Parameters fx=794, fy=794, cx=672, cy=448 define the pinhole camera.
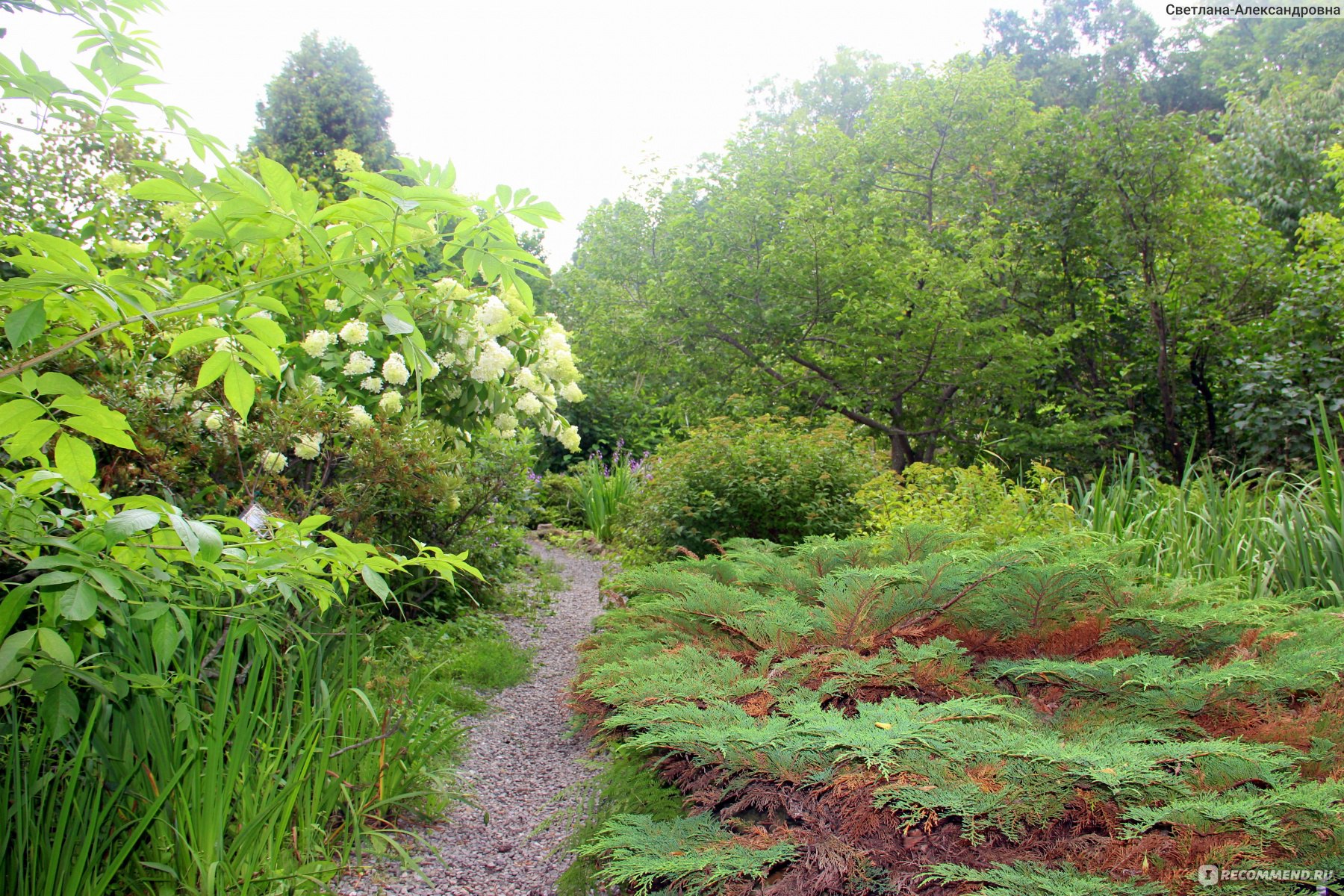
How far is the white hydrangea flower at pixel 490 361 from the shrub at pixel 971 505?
2.17 meters

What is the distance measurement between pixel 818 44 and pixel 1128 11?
10557 millimetres

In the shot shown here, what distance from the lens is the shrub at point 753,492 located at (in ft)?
17.9

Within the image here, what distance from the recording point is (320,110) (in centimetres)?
1482

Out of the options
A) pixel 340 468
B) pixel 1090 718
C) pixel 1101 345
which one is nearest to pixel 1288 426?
pixel 1101 345

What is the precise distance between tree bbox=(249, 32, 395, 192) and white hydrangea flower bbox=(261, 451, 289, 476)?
1247 cm

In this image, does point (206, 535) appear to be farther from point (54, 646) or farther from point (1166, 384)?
point (1166, 384)

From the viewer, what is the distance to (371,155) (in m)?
14.5

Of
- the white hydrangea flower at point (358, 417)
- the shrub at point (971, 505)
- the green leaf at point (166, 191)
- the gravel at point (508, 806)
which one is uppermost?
the green leaf at point (166, 191)

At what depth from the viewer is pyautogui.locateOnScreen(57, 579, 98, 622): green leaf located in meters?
1.22

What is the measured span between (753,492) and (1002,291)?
14.4 ft

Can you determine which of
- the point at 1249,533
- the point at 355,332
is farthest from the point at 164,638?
the point at 1249,533

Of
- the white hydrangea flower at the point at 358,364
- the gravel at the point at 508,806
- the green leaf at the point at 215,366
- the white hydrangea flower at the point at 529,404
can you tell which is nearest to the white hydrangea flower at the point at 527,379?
the white hydrangea flower at the point at 529,404

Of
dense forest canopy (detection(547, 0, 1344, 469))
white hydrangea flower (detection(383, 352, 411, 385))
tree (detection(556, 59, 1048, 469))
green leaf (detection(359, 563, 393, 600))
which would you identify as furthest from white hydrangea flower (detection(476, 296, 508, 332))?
tree (detection(556, 59, 1048, 469))

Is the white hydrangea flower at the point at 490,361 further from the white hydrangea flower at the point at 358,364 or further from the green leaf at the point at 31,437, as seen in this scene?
the green leaf at the point at 31,437
